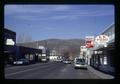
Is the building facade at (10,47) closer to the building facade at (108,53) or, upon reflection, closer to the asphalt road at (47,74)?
the building facade at (108,53)

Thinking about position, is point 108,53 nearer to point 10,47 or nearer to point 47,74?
point 47,74

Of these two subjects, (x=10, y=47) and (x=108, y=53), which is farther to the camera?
(x=10, y=47)

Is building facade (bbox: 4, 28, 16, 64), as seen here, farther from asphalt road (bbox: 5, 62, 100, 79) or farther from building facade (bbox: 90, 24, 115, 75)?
asphalt road (bbox: 5, 62, 100, 79)

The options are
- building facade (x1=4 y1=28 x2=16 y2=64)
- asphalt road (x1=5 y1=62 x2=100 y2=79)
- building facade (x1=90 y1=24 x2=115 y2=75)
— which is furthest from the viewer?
building facade (x1=4 y1=28 x2=16 y2=64)

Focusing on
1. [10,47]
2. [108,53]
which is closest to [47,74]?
[108,53]

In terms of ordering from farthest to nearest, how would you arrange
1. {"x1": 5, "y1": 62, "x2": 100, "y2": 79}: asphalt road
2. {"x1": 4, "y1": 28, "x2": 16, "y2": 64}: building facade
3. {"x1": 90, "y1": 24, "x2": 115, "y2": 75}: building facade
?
{"x1": 4, "y1": 28, "x2": 16, "y2": 64}: building facade
{"x1": 90, "y1": 24, "x2": 115, "y2": 75}: building facade
{"x1": 5, "y1": 62, "x2": 100, "y2": 79}: asphalt road

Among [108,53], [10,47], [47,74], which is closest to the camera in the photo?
[47,74]

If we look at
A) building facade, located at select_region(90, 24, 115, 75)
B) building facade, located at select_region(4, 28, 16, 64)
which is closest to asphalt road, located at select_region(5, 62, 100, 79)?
building facade, located at select_region(90, 24, 115, 75)

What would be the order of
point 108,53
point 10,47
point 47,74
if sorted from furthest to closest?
point 10,47 → point 108,53 → point 47,74
